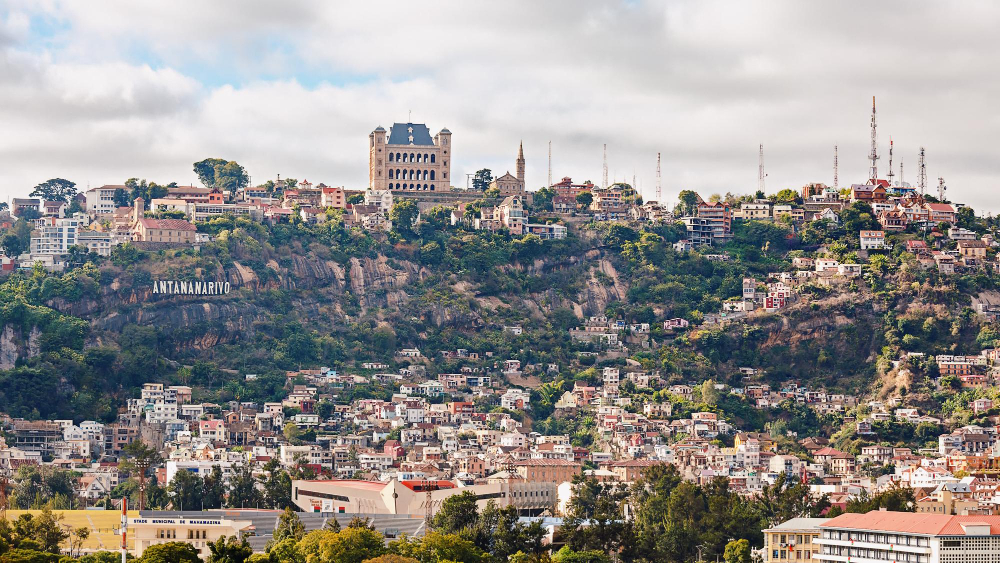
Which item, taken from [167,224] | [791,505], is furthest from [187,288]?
[791,505]

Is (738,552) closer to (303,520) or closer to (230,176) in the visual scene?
(303,520)

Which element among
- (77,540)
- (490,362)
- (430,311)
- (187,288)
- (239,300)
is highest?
(187,288)

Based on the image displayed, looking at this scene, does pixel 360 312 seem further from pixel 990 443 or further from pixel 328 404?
pixel 990 443

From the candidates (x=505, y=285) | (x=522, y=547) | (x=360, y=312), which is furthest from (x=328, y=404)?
(x=522, y=547)

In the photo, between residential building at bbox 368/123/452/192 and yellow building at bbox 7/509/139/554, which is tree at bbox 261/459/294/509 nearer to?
yellow building at bbox 7/509/139/554

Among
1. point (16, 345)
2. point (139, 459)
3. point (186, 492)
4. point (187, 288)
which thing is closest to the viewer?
point (186, 492)

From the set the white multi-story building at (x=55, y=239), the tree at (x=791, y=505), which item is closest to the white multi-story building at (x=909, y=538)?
the tree at (x=791, y=505)
